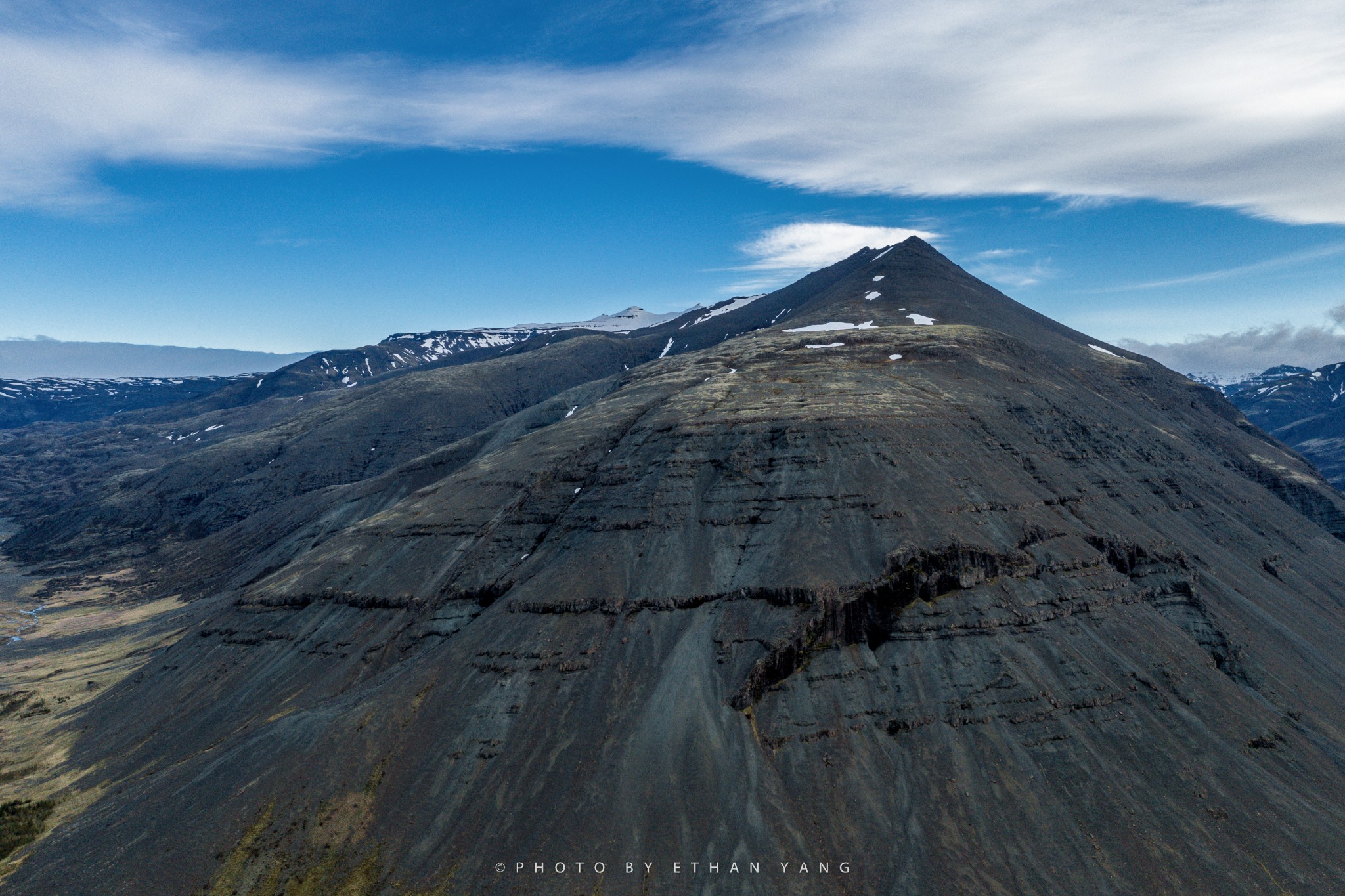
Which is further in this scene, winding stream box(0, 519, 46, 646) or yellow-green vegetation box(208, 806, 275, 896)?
winding stream box(0, 519, 46, 646)

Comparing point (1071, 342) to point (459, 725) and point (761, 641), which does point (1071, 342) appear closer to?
point (761, 641)

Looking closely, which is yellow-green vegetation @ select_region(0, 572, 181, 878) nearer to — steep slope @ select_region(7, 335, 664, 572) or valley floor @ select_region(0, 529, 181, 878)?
valley floor @ select_region(0, 529, 181, 878)

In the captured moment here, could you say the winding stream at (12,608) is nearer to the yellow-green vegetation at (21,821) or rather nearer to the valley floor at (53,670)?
the valley floor at (53,670)

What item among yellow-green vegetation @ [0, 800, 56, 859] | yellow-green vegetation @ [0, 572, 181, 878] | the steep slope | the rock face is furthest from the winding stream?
yellow-green vegetation @ [0, 800, 56, 859]

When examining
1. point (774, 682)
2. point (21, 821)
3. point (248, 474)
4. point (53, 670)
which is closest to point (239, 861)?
point (21, 821)

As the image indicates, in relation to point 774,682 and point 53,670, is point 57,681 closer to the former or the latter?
point 53,670

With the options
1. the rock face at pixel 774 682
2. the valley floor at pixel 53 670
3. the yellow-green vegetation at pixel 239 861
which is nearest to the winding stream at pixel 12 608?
the valley floor at pixel 53 670

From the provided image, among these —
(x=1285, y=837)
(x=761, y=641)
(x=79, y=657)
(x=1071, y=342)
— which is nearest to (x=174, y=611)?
(x=79, y=657)
